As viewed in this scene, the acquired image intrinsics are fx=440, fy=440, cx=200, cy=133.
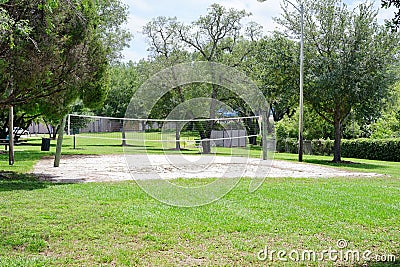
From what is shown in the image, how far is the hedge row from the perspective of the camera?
89.5 ft

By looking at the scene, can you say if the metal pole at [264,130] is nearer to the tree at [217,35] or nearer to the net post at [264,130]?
the net post at [264,130]

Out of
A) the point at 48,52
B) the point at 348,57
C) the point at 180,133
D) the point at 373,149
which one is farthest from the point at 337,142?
the point at 48,52

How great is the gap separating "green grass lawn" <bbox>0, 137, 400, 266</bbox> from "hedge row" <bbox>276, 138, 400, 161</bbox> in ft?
62.3

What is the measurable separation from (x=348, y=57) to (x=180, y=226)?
16.8m

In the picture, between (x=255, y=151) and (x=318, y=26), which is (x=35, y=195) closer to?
(x=255, y=151)

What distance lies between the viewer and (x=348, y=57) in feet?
67.7

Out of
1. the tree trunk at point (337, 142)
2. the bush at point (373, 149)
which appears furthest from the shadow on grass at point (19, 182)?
the bush at point (373, 149)

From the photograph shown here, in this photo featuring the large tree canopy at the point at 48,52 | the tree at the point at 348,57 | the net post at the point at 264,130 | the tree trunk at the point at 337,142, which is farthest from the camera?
the tree trunk at the point at 337,142

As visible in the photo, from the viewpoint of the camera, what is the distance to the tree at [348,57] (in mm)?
20391

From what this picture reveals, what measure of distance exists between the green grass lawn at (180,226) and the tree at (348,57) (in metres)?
11.5

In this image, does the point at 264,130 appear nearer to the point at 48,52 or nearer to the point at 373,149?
the point at 48,52

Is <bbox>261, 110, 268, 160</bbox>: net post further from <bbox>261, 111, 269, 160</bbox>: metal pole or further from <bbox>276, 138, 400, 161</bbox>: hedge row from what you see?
<bbox>276, 138, 400, 161</bbox>: hedge row

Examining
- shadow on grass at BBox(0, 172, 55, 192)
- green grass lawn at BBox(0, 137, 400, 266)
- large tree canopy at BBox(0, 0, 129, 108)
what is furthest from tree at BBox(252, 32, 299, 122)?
shadow on grass at BBox(0, 172, 55, 192)

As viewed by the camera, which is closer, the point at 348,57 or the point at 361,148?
the point at 348,57
